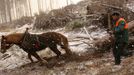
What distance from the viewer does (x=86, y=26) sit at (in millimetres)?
16922

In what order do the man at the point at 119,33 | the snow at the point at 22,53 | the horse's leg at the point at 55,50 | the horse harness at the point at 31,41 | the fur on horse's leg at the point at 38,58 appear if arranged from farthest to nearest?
the snow at the point at 22,53 < the horse's leg at the point at 55,50 < the fur on horse's leg at the point at 38,58 < the horse harness at the point at 31,41 < the man at the point at 119,33

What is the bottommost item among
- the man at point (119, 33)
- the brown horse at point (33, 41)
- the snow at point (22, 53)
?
the snow at point (22, 53)

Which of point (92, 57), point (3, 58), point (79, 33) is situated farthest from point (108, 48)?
point (3, 58)

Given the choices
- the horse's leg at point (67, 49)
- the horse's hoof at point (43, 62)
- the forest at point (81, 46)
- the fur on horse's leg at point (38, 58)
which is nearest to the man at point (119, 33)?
the forest at point (81, 46)

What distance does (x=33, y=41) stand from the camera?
42.7ft

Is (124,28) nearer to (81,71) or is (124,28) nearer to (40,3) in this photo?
(81,71)

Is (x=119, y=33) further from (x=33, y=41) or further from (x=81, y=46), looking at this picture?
(x=81, y=46)

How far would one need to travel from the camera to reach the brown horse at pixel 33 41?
12.9m

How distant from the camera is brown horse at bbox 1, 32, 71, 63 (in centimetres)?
1289

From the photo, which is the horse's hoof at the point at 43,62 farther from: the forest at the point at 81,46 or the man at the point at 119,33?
the man at the point at 119,33

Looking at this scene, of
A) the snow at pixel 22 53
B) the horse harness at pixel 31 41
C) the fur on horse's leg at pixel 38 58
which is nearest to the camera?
the horse harness at pixel 31 41

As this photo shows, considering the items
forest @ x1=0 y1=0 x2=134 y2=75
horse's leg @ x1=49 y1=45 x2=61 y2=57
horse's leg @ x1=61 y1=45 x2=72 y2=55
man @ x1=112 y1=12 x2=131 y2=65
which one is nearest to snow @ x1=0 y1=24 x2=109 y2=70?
forest @ x1=0 y1=0 x2=134 y2=75

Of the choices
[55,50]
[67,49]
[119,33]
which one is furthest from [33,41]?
[119,33]

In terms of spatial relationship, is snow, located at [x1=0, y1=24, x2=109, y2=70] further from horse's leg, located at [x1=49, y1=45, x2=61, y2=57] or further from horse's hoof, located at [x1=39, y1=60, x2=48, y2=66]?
horse's hoof, located at [x1=39, y1=60, x2=48, y2=66]
